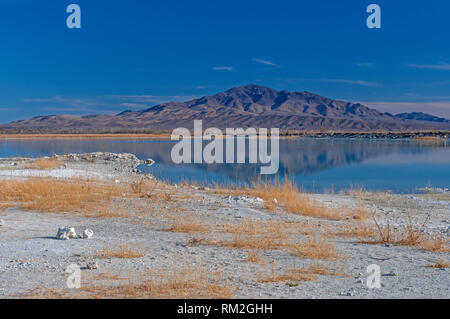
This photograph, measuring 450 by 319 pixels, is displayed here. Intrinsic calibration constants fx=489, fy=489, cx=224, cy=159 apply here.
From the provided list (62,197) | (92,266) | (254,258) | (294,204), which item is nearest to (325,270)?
(254,258)

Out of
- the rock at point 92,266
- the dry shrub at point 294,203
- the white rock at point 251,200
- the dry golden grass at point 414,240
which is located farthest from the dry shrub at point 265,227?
the rock at point 92,266

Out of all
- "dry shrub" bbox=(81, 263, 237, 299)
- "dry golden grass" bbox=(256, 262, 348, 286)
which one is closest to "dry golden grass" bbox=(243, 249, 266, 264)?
"dry golden grass" bbox=(256, 262, 348, 286)

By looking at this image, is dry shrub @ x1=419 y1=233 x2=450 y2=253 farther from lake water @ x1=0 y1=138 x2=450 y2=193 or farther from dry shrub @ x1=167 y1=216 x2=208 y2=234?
lake water @ x1=0 y1=138 x2=450 y2=193

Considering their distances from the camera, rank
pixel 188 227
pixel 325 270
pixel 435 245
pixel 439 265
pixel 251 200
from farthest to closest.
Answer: pixel 251 200 < pixel 188 227 < pixel 435 245 < pixel 439 265 < pixel 325 270

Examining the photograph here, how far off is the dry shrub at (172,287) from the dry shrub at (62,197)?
4.72 metres

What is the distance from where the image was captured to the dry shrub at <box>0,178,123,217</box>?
34.7 feet

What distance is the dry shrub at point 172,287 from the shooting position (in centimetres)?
490

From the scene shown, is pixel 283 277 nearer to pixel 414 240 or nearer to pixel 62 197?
pixel 414 240

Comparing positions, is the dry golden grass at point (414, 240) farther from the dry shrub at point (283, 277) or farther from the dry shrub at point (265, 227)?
the dry shrub at point (283, 277)

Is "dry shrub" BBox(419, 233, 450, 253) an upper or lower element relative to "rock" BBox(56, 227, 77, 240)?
lower

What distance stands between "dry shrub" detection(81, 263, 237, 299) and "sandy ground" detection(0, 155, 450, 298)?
0.15 metres

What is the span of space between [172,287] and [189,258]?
1401mm

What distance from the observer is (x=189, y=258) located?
656 cm
